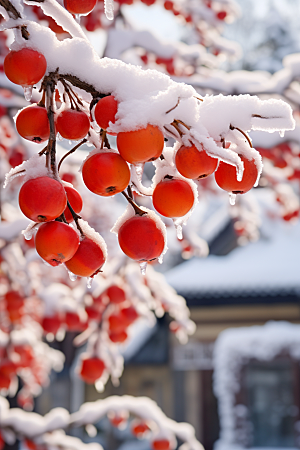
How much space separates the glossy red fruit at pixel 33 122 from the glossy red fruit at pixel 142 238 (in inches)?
10.6

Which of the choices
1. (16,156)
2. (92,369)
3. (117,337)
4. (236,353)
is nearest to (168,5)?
(16,156)

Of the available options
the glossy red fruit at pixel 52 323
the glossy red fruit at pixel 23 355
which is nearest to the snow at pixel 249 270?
the glossy red fruit at pixel 23 355

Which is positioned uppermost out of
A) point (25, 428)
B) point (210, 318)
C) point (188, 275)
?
point (25, 428)

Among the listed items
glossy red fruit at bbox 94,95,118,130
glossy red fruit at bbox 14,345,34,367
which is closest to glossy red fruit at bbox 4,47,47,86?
glossy red fruit at bbox 94,95,118,130

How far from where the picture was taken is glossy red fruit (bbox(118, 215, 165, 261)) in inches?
37.9

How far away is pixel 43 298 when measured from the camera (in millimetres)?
3633

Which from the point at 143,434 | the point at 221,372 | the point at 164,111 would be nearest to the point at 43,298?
the point at 143,434

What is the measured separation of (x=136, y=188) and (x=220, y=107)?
0.27 m

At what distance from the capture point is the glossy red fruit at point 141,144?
0.81m

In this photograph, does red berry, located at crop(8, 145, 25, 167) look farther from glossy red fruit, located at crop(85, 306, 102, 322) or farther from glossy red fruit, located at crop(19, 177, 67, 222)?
glossy red fruit, located at crop(19, 177, 67, 222)

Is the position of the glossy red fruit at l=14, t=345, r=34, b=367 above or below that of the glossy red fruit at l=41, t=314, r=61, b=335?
below

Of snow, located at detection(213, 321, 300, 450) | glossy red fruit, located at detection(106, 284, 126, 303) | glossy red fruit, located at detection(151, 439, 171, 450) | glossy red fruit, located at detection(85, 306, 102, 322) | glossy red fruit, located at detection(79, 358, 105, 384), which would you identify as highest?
glossy red fruit, located at detection(106, 284, 126, 303)

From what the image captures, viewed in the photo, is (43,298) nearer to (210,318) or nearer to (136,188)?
(136,188)

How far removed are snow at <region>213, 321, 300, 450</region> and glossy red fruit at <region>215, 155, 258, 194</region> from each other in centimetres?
763
